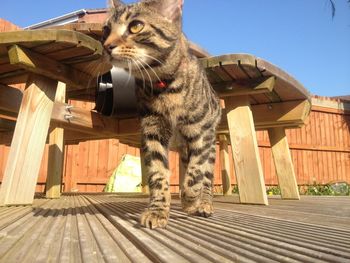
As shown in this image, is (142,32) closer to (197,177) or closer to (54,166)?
(197,177)

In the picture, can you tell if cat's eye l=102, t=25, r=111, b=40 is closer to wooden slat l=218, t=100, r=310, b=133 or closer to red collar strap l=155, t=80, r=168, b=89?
red collar strap l=155, t=80, r=168, b=89

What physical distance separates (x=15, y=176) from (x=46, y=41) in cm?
93

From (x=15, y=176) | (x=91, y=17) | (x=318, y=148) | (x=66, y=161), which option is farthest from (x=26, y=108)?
(x=318, y=148)

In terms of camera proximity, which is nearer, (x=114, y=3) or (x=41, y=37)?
(x=41, y=37)

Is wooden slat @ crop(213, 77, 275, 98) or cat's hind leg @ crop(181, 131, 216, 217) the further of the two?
wooden slat @ crop(213, 77, 275, 98)

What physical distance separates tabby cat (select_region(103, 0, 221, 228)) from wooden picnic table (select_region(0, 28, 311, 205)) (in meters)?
0.43

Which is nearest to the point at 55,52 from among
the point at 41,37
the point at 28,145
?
the point at 41,37

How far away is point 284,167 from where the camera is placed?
4.04m

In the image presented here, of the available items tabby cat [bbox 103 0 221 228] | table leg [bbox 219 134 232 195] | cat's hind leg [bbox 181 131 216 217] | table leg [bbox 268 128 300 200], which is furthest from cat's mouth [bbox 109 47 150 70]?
table leg [bbox 219 134 232 195]

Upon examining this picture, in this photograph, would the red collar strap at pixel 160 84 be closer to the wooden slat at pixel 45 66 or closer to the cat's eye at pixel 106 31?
the cat's eye at pixel 106 31

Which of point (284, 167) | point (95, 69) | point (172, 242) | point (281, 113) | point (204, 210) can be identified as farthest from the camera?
point (284, 167)

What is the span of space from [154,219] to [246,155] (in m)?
1.61

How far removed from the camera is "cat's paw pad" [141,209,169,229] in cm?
153

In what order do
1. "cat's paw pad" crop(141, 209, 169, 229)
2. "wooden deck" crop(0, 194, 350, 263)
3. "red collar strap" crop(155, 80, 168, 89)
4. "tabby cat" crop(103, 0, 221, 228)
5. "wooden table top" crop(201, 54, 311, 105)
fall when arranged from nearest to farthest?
"wooden deck" crop(0, 194, 350, 263) < "cat's paw pad" crop(141, 209, 169, 229) < "tabby cat" crop(103, 0, 221, 228) < "red collar strap" crop(155, 80, 168, 89) < "wooden table top" crop(201, 54, 311, 105)
